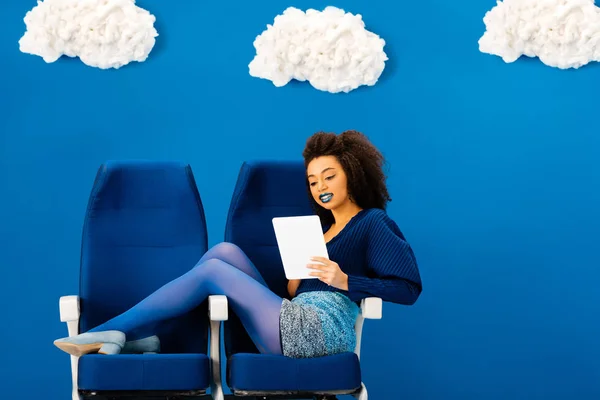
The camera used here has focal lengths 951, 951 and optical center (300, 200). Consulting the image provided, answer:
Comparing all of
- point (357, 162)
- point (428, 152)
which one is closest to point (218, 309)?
point (357, 162)

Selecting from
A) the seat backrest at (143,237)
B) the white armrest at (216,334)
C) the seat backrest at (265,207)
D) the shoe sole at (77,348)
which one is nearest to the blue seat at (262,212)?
the seat backrest at (265,207)

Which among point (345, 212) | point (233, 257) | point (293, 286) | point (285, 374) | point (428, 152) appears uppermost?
point (428, 152)

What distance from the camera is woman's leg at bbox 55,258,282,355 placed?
9.62ft

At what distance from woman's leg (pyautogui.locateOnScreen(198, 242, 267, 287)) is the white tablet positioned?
8.4 inches

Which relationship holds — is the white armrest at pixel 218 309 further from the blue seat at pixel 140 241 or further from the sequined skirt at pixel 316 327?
the blue seat at pixel 140 241

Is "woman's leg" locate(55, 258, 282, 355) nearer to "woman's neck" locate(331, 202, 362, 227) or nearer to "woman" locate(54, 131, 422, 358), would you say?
"woman" locate(54, 131, 422, 358)

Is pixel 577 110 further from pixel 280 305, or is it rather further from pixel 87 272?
pixel 87 272

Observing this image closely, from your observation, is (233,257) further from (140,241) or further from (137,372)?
(137,372)

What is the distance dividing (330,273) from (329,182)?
0.39 metres

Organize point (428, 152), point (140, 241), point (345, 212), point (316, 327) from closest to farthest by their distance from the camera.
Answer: point (316, 327), point (345, 212), point (140, 241), point (428, 152)

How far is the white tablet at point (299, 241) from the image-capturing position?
301 cm

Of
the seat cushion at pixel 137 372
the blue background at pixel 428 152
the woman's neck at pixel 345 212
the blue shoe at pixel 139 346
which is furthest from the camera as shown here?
the blue background at pixel 428 152

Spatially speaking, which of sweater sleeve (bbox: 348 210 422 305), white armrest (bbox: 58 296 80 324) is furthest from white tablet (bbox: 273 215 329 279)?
white armrest (bbox: 58 296 80 324)

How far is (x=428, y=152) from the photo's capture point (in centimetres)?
407
